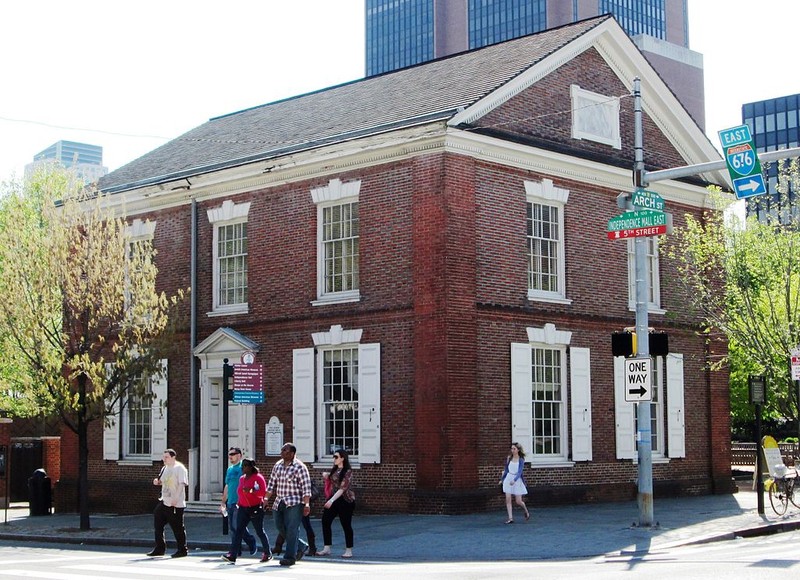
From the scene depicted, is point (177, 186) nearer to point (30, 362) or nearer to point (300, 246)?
point (300, 246)

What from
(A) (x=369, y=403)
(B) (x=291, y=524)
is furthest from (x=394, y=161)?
(B) (x=291, y=524)

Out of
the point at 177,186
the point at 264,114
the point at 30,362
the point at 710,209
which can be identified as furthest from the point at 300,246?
the point at 710,209

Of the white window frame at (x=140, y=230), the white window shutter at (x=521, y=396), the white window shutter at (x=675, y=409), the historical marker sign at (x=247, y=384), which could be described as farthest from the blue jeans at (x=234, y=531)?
the white window shutter at (x=675, y=409)

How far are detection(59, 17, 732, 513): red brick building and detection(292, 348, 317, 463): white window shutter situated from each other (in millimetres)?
57

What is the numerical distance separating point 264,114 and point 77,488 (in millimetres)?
11590

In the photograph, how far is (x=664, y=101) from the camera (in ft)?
96.6

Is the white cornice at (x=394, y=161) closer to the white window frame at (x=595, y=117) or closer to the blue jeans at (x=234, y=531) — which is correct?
the white window frame at (x=595, y=117)

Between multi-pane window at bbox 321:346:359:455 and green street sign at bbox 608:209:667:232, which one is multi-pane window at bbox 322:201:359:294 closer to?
multi-pane window at bbox 321:346:359:455

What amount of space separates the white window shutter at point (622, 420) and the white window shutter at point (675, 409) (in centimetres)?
135

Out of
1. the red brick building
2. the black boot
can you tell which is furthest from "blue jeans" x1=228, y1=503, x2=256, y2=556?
the red brick building

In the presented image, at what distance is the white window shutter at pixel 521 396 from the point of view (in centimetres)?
2484

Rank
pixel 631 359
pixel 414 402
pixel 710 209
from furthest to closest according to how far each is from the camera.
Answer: pixel 710 209
pixel 414 402
pixel 631 359

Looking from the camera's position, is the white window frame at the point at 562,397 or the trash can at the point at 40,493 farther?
the trash can at the point at 40,493

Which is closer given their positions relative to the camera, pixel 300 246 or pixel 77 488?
pixel 300 246
